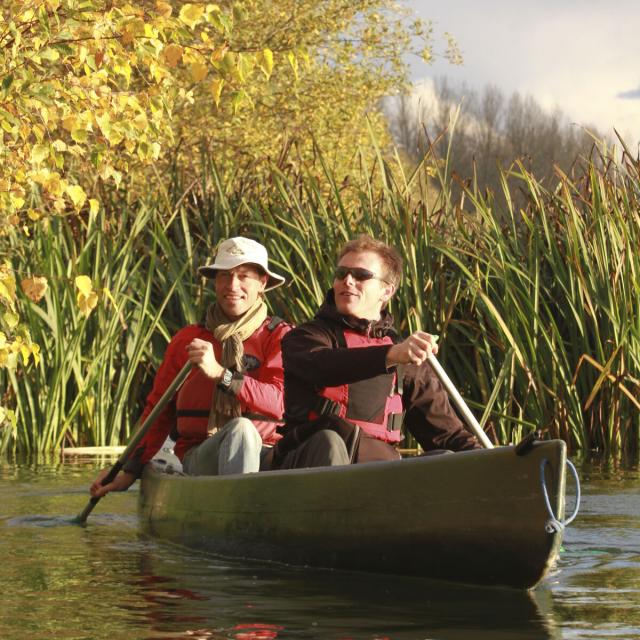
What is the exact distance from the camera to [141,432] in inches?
272

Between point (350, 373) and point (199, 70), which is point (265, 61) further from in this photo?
point (350, 373)

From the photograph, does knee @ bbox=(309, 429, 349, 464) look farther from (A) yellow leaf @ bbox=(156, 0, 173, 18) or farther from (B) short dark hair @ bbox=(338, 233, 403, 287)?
(A) yellow leaf @ bbox=(156, 0, 173, 18)

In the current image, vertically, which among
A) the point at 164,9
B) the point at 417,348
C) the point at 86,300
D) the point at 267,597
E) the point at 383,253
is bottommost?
the point at 267,597

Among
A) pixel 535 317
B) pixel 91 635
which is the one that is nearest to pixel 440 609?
Result: pixel 91 635

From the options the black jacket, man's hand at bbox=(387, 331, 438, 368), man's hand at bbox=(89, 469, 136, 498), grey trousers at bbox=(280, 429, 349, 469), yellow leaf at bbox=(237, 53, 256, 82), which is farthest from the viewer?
man's hand at bbox=(89, 469, 136, 498)

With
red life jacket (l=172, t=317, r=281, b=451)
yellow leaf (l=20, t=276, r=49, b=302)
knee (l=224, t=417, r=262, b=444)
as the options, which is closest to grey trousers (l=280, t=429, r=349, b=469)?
knee (l=224, t=417, r=262, b=444)

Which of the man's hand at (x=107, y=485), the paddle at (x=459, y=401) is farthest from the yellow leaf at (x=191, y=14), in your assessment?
the man's hand at (x=107, y=485)

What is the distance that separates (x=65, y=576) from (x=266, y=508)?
831 mm

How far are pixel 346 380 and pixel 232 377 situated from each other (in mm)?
836

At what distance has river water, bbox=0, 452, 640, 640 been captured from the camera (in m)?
4.20

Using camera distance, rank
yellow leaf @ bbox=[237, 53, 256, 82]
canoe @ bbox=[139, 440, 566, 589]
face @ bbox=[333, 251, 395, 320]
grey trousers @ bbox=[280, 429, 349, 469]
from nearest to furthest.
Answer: canoe @ bbox=[139, 440, 566, 589]
grey trousers @ bbox=[280, 429, 349, 469]
face @ bbox=[333, 251, 395, 320]
yellow leaf @ bbox=[237, 53, 256, 82]

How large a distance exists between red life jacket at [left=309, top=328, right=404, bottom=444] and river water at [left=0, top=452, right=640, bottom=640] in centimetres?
63

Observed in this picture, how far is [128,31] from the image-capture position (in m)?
5.67

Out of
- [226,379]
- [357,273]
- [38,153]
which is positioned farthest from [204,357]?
[38,153]
